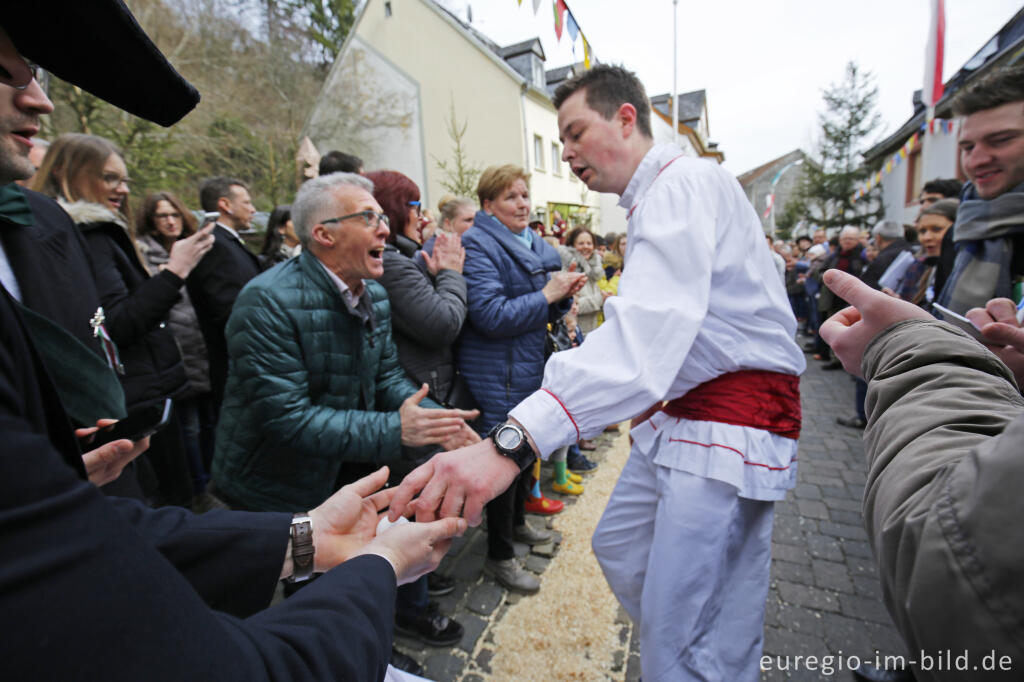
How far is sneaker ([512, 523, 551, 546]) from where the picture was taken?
351 cm

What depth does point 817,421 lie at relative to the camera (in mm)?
6082

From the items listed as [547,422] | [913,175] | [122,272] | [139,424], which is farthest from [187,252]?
[913,175]

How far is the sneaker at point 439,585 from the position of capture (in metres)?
2.96

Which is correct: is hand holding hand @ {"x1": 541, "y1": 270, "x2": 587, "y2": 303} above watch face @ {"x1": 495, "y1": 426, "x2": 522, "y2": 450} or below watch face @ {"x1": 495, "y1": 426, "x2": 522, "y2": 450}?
above

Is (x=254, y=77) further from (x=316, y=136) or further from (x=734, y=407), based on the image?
(x=734, y=407)

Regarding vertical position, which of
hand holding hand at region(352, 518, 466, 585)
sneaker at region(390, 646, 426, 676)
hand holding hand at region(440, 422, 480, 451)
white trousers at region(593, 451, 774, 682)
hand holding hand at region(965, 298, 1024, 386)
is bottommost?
sneaker at region(390, 646, 426, 676)

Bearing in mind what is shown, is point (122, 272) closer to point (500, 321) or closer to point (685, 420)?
point (500, 321)

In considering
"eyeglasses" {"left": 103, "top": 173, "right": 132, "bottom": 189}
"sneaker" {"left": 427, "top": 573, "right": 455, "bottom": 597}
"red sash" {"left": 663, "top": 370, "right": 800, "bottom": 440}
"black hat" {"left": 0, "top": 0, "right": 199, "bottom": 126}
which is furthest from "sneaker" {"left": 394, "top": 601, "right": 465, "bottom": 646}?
"eyeglasses" {"left": 103, "top": 173, "right": 132, "bottom": 189}

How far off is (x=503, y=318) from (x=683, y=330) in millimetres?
1554

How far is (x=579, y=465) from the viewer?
477cm

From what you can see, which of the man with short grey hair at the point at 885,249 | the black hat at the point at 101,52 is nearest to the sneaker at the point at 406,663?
the black hat at the point at 101,52

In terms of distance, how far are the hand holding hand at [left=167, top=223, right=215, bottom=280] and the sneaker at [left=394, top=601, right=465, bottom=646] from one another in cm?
213

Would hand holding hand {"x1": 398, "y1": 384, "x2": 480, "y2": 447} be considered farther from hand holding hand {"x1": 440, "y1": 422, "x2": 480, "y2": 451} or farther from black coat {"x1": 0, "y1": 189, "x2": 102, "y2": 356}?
black coat {"x1": 0, "y1": 189, "x2": 102, "y2": 356}

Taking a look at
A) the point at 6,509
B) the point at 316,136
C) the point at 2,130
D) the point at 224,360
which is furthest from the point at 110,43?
the point at 316,136
